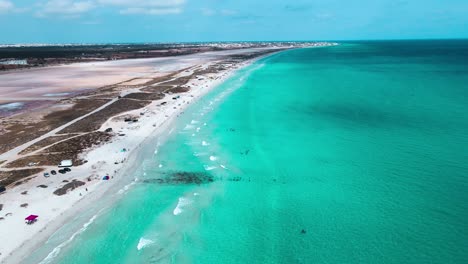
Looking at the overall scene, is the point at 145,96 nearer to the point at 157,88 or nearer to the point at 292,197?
the point at 157,88

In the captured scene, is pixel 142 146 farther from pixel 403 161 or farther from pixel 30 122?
pixel 403 161

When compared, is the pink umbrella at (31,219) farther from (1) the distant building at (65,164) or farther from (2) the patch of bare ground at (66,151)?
(2) the patch of bare ground at (66,151)

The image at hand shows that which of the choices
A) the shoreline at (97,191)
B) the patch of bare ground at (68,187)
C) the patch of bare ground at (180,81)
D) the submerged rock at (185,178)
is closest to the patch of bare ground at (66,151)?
the shoreline at (97,191)

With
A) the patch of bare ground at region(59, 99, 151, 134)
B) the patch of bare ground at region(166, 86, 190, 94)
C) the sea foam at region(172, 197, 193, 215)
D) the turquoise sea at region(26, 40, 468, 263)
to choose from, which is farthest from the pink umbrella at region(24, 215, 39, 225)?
the patch of bare ground at region(166, 86, 190, 94)

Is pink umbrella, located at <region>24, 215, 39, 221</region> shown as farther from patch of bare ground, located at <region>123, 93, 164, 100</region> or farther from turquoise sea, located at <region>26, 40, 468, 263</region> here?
patch of bare ground, located at <region>123, 93, 164, 100</region>

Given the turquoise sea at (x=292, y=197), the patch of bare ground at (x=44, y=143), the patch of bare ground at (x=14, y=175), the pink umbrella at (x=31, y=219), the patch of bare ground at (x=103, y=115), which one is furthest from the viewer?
the patch of bare ground at (x=103, y=115)

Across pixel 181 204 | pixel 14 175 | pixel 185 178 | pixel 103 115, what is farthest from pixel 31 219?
pixel 103 115
